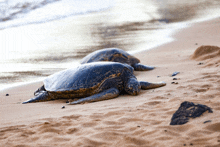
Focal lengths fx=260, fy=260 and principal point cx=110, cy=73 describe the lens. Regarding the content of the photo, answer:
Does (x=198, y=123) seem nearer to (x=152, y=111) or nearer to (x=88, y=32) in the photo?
(x=152, y=111)

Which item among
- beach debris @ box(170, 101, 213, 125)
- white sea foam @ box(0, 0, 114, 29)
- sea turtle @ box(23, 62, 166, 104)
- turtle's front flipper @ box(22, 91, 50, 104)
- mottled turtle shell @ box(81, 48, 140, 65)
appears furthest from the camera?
white sea foam @ box(0, 0, 114, 29)

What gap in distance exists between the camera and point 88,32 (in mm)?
12523

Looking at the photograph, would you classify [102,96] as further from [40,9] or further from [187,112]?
[40,9]

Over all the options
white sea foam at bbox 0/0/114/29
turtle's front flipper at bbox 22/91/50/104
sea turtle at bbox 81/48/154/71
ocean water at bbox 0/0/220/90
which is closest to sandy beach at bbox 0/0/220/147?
turtle's front flipper at bbox 22/91/50/104

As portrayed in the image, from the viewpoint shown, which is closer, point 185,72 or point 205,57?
point 185,72

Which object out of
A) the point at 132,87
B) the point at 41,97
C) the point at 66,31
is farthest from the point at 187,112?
the point at 66,31

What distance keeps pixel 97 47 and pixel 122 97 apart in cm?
541

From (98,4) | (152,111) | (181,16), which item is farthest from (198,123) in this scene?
(98,4)

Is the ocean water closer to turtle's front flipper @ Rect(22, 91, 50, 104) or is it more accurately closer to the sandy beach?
turtle's front flipper @ Rect(22, 91, 50, 104)

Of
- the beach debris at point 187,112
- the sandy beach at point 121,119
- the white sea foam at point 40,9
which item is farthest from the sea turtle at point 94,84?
the white sea foam at point 40,9

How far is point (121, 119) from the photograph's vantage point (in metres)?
3.29

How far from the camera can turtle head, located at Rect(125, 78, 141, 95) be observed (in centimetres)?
457

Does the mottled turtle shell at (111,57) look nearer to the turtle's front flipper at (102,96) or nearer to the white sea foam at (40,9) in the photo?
the turtle's front flipper at (102,96)

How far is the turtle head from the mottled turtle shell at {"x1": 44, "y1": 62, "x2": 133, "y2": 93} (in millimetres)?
282
